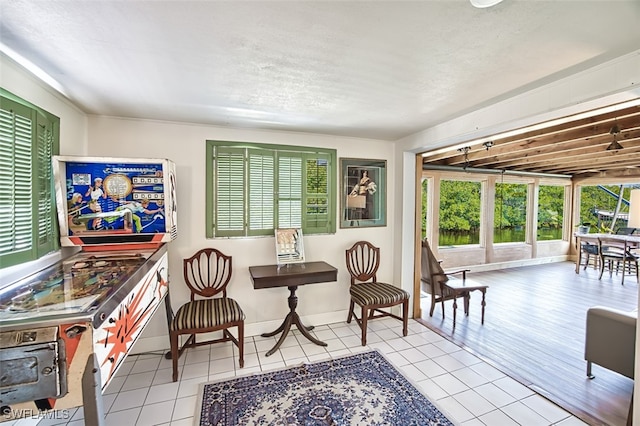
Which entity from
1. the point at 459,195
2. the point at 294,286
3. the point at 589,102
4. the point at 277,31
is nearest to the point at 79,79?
the point at 277,31

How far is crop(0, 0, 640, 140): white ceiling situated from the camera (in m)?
1.27

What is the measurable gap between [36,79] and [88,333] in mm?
1883

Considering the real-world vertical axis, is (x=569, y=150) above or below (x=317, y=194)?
above

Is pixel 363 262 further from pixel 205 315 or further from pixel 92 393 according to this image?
pixel 92 393

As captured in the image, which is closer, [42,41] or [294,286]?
[42,41]

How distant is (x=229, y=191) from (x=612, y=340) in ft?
12.2

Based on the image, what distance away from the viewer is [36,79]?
1.95 meters

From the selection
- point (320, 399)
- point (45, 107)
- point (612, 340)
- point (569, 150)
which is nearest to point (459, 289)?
point (612, 340)

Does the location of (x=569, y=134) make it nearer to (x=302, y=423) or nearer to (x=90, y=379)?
(x=302, y=423)

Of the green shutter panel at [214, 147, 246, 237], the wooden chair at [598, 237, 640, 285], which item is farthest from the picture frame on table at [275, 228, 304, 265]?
the wooden chair at [598, 237, 640, 285]

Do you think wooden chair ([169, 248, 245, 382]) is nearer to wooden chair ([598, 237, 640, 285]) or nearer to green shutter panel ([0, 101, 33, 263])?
green shutter panel ([0, 101, 33, 263])

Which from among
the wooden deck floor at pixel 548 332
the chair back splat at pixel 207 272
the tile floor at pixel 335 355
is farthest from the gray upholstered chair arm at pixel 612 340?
the chair back splat at pixel 207 272

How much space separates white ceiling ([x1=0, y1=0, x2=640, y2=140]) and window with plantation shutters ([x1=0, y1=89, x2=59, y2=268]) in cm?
33

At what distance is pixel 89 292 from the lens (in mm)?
1432
